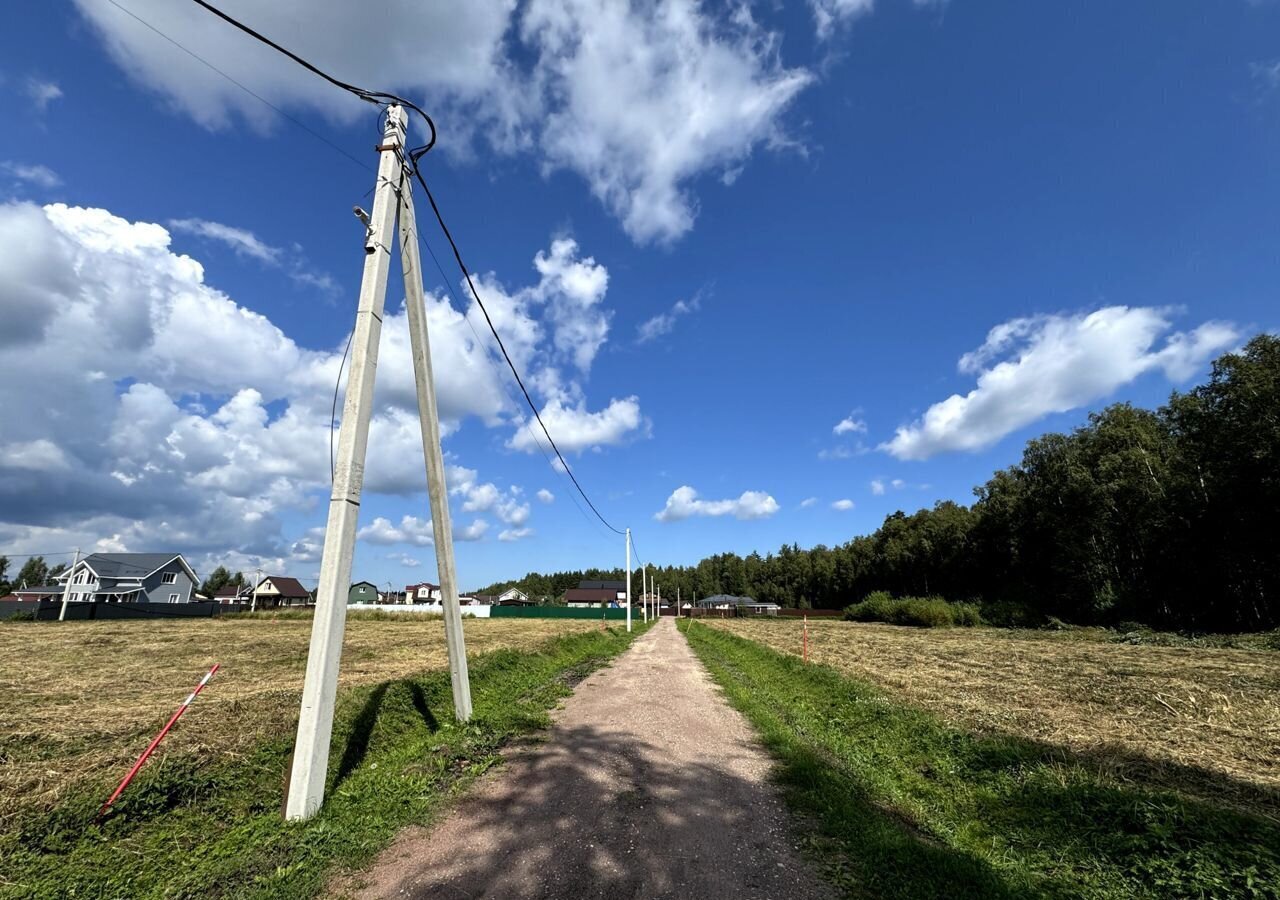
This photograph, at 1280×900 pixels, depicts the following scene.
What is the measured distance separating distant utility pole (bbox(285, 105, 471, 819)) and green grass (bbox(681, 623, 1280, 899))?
492 cm

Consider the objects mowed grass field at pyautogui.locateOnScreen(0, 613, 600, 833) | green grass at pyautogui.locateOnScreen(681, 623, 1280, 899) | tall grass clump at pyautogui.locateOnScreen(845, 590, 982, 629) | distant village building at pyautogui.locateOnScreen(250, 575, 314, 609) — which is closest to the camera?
green grass at pyautogui.locateOnScreen(681, 623, 1280, 899)

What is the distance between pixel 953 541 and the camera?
75500 millimetres

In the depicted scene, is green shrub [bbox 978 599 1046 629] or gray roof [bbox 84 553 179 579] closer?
green shrub [bbox 978 599 1046 629]

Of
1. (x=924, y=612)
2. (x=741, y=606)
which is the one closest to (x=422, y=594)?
(x=741, y=606)

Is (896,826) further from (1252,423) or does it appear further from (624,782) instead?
(1252,423)

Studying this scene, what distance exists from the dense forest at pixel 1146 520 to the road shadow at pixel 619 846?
129 ft

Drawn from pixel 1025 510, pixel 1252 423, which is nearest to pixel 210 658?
pixel 1252 423

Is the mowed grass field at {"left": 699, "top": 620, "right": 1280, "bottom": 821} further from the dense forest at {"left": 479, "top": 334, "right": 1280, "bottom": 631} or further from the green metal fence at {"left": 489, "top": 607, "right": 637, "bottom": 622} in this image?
the green metal fence at {"left": 489, "top": 607, "right": 637, "bottom": 622}

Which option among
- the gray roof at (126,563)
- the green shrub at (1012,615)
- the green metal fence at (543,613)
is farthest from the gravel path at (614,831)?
the gray roof at (126,563)

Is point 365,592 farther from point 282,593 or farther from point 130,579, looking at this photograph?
point 130,579

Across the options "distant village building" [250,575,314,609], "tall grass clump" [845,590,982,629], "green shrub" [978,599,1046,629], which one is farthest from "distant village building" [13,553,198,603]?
"green shrub" [978,599,1046,629]

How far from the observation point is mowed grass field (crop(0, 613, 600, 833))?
21.4ft

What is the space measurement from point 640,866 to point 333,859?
2.60 m

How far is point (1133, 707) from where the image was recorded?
1047 cm
